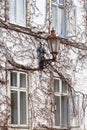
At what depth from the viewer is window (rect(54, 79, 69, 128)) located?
45.2 ft

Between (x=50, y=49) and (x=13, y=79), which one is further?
(x=50, y=49)

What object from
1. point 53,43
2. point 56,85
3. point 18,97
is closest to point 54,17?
point 53,43

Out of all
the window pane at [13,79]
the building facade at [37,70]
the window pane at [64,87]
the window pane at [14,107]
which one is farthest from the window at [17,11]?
the window pane at [64,87]

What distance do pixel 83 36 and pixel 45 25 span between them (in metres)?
2.09

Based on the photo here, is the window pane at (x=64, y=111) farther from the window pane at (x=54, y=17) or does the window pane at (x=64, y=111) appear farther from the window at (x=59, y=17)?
the window pane at (x=54, y=17)

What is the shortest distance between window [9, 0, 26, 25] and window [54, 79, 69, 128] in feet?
6.33

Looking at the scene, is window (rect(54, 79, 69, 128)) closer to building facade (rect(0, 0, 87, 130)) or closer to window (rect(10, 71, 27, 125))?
building facade (rect(0, 0, 87, 130))

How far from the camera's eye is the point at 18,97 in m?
12.3

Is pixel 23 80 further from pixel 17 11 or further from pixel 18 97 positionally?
pixel 17 11

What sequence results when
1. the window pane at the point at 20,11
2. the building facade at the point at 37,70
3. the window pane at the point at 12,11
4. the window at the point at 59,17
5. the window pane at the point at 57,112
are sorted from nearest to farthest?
the building facade at the point at 37,70, the window pane at the point at 12,11, the window pane at the point at 20,11, the window pane at the point at 57,112, the window at the point at 59,17

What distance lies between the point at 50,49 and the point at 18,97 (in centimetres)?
141

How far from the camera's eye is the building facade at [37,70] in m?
12.0

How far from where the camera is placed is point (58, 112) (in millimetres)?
13820

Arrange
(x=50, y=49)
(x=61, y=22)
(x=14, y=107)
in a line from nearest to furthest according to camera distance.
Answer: (x=14, y=107)
(x=50, y=49)
(x=61, y=22)
